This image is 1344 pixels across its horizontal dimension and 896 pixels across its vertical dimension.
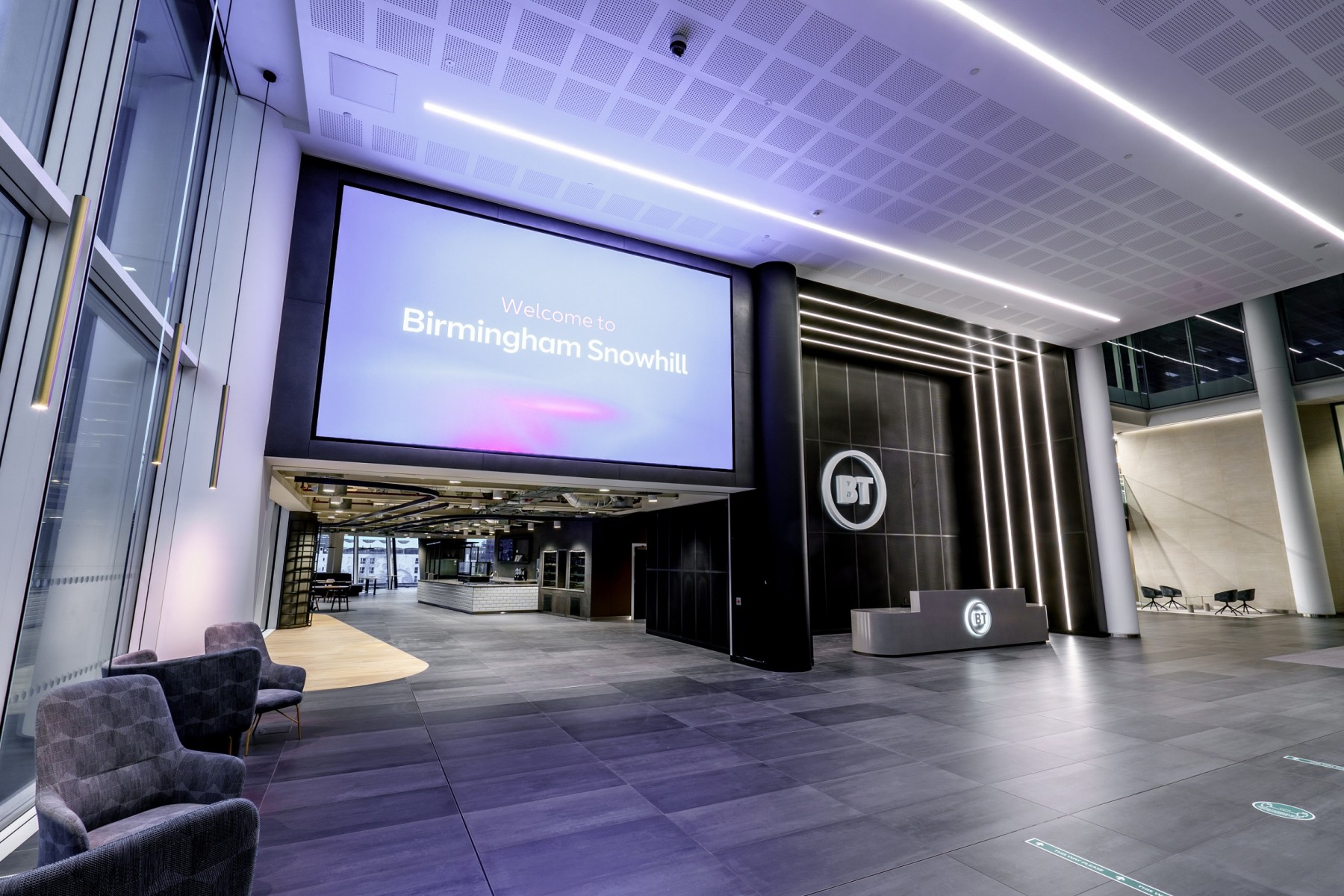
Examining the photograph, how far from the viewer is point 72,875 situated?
128 centimetres

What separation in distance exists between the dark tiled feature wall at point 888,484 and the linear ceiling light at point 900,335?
1.52 meters

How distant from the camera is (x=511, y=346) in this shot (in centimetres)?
715

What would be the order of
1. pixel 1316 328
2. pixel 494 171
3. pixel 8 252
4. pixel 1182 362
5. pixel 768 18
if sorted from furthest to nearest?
pixel 1182 362, pixel 1316 328, pixel 494 171, pixel 768 18, pixel 8 252

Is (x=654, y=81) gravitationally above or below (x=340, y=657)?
above

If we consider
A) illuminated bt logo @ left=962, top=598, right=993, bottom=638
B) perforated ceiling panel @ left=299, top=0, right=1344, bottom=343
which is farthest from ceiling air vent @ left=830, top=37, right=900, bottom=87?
illuminated bt logo @ left=962, top=598, right=993, bottom=638

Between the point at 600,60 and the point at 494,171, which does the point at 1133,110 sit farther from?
the point at 494,171

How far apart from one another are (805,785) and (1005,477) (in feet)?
36.9

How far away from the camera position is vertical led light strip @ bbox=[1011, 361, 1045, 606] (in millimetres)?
12398

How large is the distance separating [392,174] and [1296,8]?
338 inches

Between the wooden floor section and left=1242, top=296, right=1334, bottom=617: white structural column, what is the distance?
1851 cm

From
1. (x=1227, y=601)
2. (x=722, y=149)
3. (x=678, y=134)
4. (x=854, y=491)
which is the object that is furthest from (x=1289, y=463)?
(x=678, y=134)

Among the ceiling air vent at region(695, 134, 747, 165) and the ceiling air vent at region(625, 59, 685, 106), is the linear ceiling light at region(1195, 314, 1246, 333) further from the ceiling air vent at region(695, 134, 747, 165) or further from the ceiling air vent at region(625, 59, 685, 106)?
the ceiling air vent at region(625, 59, 685, 106)

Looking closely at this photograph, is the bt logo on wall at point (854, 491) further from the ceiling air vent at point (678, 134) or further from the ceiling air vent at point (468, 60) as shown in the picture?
the ceiling air vent at point (468, 60)

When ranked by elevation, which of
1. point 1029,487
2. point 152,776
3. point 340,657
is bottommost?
point 340,657
